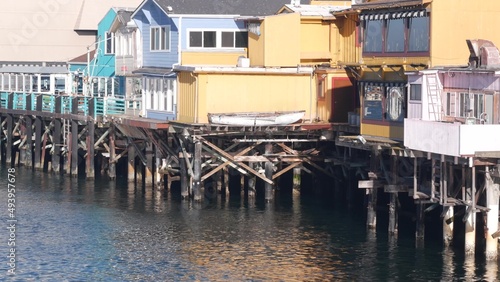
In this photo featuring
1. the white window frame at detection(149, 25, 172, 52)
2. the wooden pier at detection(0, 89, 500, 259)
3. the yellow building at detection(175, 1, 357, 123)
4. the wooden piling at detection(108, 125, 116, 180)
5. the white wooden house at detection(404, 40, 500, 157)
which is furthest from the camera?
the wooden piling at detection(108, 125, 116, 180)

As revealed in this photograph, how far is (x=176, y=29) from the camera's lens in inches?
2522

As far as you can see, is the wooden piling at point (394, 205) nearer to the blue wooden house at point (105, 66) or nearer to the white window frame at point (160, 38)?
the white window frame at point (160, 38)

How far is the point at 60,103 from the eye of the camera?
73.3 m

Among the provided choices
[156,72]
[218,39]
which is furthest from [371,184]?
[156,72]

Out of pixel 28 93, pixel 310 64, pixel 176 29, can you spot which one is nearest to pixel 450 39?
pixel 310 64

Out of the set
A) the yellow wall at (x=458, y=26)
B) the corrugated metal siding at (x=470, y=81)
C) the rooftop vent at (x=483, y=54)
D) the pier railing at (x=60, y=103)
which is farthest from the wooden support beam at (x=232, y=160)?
the rooftop vent at (x=483, y=54)

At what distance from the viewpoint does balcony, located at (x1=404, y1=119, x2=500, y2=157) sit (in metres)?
44.1

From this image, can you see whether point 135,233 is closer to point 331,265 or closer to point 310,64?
point 331,265

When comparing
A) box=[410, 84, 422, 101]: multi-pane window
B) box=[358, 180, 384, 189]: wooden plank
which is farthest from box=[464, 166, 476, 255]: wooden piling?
box=[358, 180, 384, 189]: wooden plank

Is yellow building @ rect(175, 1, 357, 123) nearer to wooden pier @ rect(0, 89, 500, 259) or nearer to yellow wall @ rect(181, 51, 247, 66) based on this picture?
yellow wall @ rect(181, 51, 247, 66)

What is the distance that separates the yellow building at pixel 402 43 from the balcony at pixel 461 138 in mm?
3666

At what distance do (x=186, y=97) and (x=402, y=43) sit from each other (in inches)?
518

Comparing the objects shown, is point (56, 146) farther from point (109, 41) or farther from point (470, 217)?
point (470, 217)

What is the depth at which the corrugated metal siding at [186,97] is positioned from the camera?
5981cm
